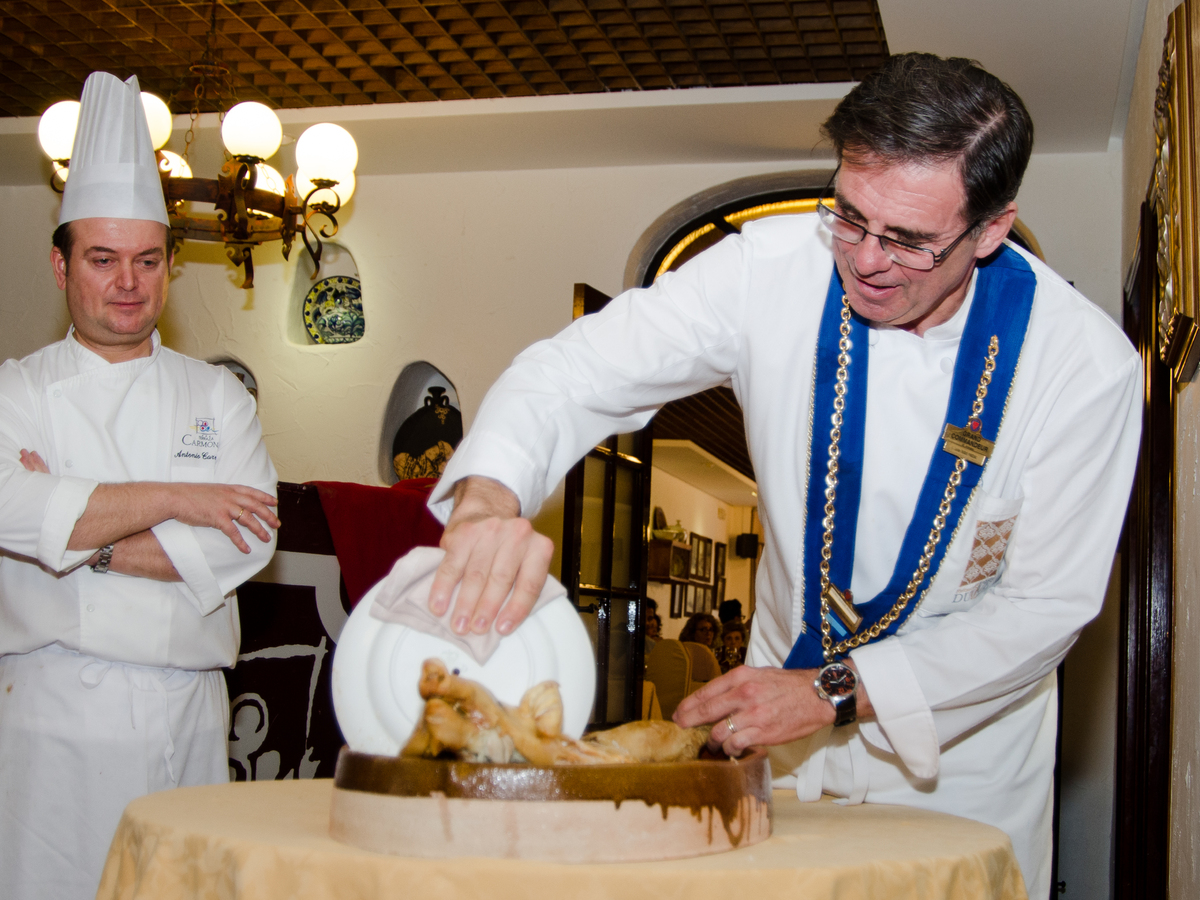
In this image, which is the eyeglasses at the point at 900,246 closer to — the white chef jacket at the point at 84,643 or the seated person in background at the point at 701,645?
the white chef jacket at the point at 84,643

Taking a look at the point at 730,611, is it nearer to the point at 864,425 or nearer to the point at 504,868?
the point at 864,425

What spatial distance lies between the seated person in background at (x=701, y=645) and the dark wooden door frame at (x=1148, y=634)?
175 inches

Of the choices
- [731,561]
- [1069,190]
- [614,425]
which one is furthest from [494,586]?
[731,561]

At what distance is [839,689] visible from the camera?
1.23m

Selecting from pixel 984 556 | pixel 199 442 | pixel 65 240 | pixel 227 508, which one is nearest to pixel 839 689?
pixel 984 556

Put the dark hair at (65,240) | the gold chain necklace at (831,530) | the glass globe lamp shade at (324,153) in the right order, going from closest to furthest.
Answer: the gold chain necklace at (831,530)
the dark hair at (65,240)
the glass globe lamp shade at (324,153)

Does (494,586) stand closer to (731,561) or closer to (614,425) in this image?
(614,425)

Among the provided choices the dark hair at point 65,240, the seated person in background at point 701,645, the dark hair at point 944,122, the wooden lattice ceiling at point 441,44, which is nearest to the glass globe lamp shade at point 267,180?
the wooden lattice ceiling at point 441,44

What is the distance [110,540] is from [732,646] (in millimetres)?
8195

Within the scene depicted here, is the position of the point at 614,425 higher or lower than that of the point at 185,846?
higher

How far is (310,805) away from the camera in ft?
3.81

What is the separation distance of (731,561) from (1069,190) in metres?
14.8

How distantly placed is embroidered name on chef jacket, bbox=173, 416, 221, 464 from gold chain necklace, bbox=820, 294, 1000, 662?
1280 mm

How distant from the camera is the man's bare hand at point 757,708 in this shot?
117 cm
